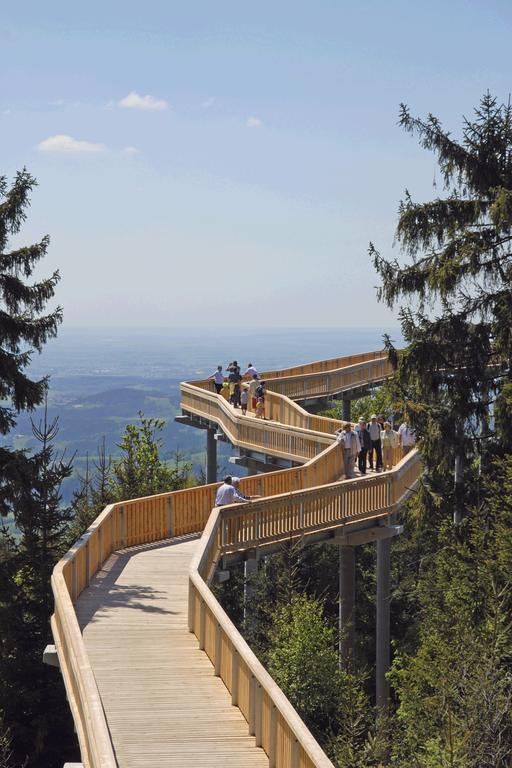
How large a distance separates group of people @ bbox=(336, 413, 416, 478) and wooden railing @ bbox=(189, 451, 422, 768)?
0.89 metres

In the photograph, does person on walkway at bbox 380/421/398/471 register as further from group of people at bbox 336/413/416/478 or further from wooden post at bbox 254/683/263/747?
wooden post at bbox 254/683/263/747

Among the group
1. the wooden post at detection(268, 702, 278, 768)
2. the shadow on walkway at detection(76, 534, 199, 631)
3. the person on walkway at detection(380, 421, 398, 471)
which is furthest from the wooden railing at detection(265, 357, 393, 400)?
the wooden post at detection(268, 702, 278, 768)

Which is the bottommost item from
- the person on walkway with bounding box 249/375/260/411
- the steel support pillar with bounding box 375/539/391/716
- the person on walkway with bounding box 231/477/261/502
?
the steel support pillar with bounding box 375/539/391/716

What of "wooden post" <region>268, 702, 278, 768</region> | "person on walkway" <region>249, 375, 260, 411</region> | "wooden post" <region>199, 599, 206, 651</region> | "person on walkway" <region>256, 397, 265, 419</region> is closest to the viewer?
"wooden post" <region>268, 702, 278, 768</region>

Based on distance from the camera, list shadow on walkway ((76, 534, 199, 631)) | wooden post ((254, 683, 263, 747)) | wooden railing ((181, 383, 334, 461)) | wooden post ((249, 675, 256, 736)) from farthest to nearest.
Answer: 1. wooden railing ((181, 383, 334, 461))
2. shadow on walkway ((76, 534, 199, 631))
3. wooden post ((249, 675, 256, 736))
4. wooden post ((254, 683, 263, 747))

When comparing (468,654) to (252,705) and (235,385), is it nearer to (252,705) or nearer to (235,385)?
(252,705)

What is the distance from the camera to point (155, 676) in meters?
15.9

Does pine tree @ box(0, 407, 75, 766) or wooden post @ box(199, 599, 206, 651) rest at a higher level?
wooden post @ box(199, 599, 206, 651)

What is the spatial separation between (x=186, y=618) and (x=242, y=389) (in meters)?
23.2

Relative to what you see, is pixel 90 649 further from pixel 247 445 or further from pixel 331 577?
pixel 331 577

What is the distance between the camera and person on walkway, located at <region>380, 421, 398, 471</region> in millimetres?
31656

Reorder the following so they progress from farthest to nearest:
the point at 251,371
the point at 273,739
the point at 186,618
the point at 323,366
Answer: the point at 323,366
the point at 251,371
the point at 186,618
the point at 273,739

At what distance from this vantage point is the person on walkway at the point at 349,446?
2920 cm

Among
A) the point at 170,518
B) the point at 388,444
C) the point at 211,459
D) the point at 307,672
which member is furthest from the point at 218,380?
the point at 307,672
